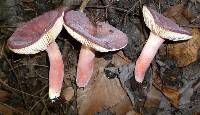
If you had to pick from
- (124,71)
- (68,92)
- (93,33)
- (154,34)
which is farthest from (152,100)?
(93,33)

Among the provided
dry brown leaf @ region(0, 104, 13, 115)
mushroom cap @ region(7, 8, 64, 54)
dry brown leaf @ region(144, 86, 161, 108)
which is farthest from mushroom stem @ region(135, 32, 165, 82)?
dry brown leaf @ region(0, 104, 13, 115)

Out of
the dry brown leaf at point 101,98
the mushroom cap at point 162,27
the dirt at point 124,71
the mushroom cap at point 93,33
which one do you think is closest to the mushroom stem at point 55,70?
the dirt at point 124,71

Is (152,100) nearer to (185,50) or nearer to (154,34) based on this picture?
(185,50)

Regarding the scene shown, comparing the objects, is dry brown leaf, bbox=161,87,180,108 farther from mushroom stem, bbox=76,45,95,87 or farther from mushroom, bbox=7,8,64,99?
mushroom, bbox=7,8,64,99

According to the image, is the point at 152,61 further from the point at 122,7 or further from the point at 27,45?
the point at 27,45

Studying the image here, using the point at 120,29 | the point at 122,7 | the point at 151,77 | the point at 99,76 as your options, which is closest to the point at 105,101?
the point at 99,76
